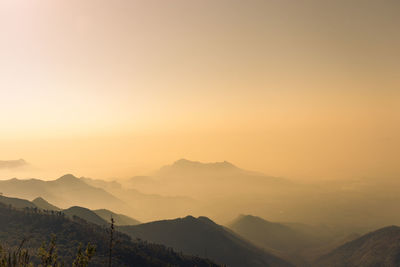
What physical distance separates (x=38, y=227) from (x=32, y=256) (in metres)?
55.6

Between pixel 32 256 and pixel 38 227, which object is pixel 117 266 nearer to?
pixel 32 256

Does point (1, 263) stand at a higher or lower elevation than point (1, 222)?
higher

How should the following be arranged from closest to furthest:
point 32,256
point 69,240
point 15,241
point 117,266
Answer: point 32,256, point 117,266, point 15,241, point 69,240

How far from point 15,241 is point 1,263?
6254 inches

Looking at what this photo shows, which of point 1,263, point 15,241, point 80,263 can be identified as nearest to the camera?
point 1,263

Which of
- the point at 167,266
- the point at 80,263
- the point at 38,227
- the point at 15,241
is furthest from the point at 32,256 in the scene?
the point at 80,263

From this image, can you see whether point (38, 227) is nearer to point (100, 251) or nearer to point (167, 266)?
point (100, 251)

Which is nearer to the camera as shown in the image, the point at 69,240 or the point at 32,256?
the point at 32,256

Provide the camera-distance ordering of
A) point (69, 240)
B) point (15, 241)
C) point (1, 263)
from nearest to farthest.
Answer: point (1, 263), point (15, 241), point (69, 240)

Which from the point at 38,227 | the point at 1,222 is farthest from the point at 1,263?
the point at 1,222

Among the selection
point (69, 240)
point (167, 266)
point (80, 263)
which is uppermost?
point (80, 263)

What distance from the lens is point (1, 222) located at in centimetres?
19988

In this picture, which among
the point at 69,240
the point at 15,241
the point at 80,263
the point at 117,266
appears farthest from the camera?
the point at 69,240

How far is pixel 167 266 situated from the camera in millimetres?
183500
